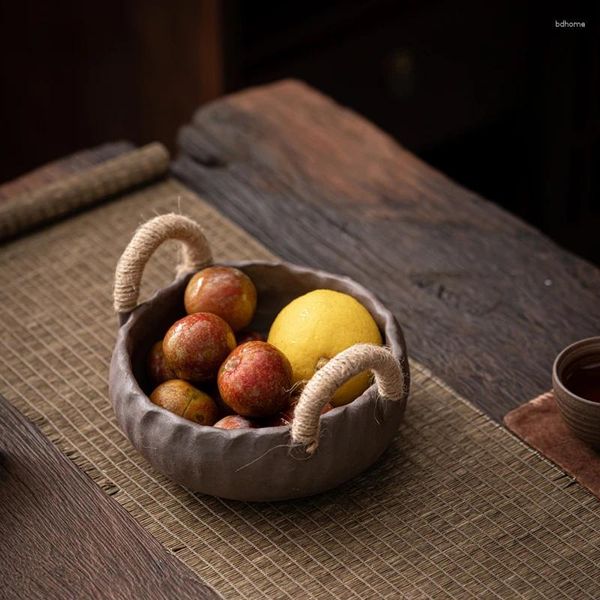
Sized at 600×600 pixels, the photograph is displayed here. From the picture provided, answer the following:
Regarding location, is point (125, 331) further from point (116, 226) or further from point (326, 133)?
point (326, 133)

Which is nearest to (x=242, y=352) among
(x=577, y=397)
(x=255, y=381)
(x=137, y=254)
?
(x=255, y=381)

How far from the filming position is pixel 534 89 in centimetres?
239

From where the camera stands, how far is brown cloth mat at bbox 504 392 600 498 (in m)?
0.97

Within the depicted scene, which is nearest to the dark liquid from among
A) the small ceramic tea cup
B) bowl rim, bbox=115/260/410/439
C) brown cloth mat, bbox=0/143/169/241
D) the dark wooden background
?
the small ceramic tea cup

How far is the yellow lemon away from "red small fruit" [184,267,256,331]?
4 cm

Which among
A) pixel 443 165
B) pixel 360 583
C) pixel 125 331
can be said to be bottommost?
pixel 443 165

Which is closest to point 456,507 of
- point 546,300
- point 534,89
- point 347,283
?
point 347,283

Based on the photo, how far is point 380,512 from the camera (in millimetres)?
931

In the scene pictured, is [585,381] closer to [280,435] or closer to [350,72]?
[280,435]

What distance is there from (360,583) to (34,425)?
351mm

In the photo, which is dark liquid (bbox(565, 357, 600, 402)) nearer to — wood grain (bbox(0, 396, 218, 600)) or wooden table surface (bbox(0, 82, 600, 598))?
wooden table surface (bbox(0, 82, 600, 598))

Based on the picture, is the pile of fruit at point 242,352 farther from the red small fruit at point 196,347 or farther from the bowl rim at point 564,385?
the bowl rim at point 564,385

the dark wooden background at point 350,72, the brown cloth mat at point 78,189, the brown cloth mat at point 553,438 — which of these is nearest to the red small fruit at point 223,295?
the brown cloth mat at point 553,438

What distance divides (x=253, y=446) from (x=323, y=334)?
0.43 feet
